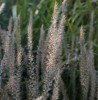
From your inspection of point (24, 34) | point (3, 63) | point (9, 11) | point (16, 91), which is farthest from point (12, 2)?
point (16, 91)

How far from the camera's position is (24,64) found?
1253 mm

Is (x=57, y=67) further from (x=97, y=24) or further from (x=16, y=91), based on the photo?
(x=97, y=24)

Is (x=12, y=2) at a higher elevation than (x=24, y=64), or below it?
higher

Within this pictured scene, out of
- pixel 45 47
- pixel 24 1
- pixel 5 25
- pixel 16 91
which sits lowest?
pixel 16 91

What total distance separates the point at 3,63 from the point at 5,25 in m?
0.68

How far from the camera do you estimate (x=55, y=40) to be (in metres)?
0.92

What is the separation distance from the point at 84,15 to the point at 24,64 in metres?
0.60

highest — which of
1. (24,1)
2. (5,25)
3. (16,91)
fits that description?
(24,1)

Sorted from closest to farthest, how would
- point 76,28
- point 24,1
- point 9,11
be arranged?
point 76,28 → point 24,1 → point 9,11

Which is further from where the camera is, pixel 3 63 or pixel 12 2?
pixel 12 2

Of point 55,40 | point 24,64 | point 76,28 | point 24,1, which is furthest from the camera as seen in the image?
point 24,1

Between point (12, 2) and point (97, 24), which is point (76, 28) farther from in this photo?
point (12, 2)

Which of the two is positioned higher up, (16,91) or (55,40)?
(55,40)

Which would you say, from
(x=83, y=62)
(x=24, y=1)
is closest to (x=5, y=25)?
(x=24, y=1)
